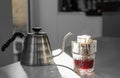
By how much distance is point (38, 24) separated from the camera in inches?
159

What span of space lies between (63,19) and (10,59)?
1.92 meters

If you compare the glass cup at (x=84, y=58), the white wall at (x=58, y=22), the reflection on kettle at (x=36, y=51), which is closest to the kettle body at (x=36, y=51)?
the reflection on kettle at (x=36, y=51)

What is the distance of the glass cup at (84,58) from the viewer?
3.44 ft

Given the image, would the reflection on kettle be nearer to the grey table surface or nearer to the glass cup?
the grey table surface

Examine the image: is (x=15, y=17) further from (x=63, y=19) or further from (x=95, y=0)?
(x=95, y=0)

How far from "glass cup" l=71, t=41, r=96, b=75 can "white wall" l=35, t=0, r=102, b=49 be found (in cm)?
293

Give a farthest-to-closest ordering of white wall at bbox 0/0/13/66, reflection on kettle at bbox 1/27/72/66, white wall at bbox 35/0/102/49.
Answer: white wall at bbox 35/0/102/49
white wall at bbox 0/0/13/66
reflection on kettle at bbox 1/27/72/66

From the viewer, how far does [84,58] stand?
1057 mm

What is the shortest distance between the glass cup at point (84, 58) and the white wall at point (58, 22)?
2.93 meters

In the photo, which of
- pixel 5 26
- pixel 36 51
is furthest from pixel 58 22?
pixel 36 51

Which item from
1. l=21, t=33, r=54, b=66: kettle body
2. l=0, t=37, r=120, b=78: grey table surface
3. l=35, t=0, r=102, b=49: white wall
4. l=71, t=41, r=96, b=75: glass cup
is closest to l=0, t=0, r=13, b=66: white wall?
l=0, t=37, r=120, b=78: grey table surface

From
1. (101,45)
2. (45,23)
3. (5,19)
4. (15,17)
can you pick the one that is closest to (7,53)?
(5,19)

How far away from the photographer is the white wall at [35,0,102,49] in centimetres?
400

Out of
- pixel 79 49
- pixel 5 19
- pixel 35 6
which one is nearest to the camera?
pixel 79 49
